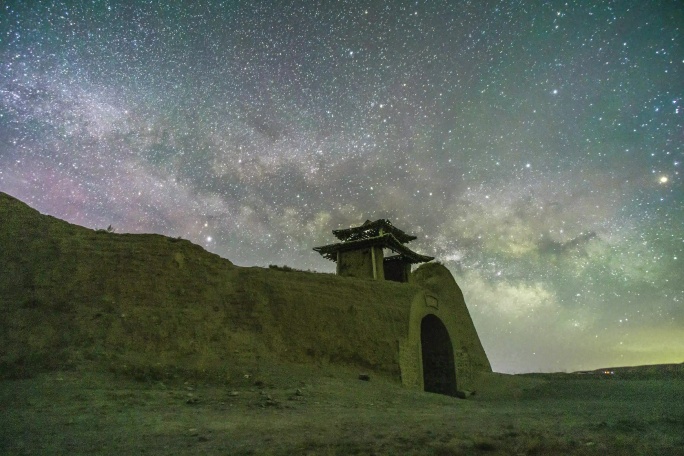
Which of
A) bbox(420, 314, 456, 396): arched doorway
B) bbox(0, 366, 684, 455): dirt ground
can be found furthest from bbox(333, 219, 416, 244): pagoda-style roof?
bbox(0, 366, 684, 455): dirt ground

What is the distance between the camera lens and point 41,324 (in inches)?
328

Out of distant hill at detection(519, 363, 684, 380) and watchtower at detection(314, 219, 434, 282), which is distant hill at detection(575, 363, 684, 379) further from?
watchtower at detection(314, 219, 434, 282)

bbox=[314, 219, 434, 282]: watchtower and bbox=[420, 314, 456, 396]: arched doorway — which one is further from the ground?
bbox=[314, 219, 434, 282]: watchtower

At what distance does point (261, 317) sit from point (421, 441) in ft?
24.0

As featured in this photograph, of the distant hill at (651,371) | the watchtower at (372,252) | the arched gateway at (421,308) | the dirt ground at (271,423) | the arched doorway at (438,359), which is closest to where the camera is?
the dirt ground at (271,423)

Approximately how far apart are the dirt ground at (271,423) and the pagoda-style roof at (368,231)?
55.7 feet

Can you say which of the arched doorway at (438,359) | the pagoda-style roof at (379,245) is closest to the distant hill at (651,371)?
the arched doorway at (438,359)

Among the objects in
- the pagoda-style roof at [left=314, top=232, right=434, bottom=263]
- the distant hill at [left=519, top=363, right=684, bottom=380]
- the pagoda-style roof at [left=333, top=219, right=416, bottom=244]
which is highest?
the pagoda-style roof at [left=333, top=219, right=416, bottom=244]

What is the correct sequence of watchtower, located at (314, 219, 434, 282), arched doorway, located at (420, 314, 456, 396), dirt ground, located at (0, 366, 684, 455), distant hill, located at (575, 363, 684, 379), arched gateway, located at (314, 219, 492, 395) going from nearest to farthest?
dirt ground, located at (0, 366, 684, 455) → arched gateway, located at (314, 219, 492, 395) → arched doorway, located at (420, 314, 456, 396) → distant hill, located at (575, 363, 684, 379) → watchtower, located at (314, 219, 434, 282)

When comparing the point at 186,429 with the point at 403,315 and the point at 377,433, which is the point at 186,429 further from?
the point at 403,315

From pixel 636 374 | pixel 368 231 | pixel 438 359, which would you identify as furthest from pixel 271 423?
pixel 636 374

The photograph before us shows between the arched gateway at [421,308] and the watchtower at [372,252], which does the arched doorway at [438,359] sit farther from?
the watchtower at [372,252]

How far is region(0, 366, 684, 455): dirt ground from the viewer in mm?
4289

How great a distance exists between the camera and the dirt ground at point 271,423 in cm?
429
